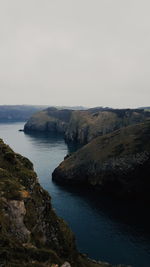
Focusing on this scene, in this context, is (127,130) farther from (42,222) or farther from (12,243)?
(12,243)

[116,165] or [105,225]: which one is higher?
[116,165]

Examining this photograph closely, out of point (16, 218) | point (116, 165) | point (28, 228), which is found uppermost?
point (16, 218)

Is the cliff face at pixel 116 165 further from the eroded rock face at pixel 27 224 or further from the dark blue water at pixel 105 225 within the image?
the eroded rock face at pixel 27 224

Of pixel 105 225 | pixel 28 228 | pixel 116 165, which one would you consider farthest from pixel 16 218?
pixel 116 165

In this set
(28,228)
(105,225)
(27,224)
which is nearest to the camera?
(28,228)

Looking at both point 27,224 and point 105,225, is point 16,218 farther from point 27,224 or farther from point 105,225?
point 105,225

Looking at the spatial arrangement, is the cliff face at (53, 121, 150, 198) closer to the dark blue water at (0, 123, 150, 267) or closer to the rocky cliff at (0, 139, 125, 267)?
the dark blue water at (0, 123, 150, 267)
